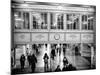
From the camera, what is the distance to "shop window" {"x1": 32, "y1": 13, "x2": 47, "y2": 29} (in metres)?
2.47

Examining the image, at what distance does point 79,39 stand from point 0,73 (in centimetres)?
207

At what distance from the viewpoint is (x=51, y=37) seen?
254 cm

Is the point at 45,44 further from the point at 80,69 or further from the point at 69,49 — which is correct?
the point at 80,69

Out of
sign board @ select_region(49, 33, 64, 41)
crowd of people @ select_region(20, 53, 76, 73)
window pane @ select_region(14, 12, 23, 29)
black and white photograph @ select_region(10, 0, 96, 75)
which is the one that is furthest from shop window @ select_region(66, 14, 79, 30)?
window pane @ select_region(14, 12, 23, 29)

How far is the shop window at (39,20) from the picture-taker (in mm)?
2471

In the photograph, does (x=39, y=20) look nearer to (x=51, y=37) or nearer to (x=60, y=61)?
(x=51, y=37)

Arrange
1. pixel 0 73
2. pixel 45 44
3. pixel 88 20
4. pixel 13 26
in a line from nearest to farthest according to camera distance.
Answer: pixel 0 73
pixel 13 26
pixel 45 44
pixel 88 20

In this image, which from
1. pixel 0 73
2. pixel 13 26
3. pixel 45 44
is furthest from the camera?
pixel 45 44

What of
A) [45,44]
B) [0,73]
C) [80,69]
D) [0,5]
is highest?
[0,5]

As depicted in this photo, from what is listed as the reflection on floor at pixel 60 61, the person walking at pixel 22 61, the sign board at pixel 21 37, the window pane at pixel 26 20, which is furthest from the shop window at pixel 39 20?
the person walking at pixel 22 61

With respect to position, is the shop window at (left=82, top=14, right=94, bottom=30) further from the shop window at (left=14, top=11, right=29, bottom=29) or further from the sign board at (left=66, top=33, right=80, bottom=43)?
the shop window at (left=14, top=11, right=29, bottom=29)

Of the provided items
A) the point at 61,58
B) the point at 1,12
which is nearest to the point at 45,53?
the point at 61,58

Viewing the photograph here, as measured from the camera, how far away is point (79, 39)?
2.63m

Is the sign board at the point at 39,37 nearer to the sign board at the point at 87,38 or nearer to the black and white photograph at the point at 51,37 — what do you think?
the black and white photograph at the point at 51,37
